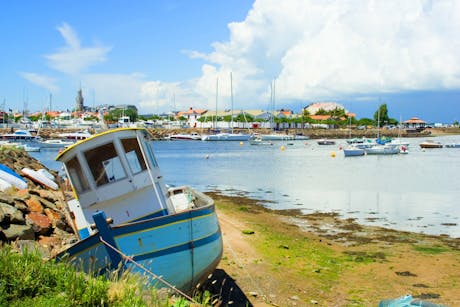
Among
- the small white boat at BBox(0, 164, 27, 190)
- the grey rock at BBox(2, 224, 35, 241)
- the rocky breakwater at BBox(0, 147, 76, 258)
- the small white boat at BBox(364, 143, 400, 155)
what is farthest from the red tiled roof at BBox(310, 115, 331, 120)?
the grey rock at BBox(2, 224, 35, 241)

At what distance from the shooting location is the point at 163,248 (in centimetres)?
979

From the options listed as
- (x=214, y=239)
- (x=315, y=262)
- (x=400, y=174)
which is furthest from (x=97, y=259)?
(x=400, y=174)

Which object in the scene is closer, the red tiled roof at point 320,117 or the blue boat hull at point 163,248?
the blue boat hull at point 163,248

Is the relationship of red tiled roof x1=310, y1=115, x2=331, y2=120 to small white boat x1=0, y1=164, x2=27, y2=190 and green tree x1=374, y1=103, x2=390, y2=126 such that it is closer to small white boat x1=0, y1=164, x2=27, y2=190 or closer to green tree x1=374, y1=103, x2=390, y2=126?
green tree x1=374, y1=103, x2=390, y2=126

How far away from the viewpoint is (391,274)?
49.7ft

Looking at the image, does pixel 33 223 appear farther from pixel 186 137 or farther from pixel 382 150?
pixel 186 137

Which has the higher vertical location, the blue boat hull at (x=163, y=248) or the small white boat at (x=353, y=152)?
the blue boat hull at (x=163, y=248)

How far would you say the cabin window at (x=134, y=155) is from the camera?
1076 centimetres

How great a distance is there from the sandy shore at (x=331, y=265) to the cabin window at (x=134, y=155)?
3.63 meters

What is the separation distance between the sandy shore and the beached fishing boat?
5.61ft

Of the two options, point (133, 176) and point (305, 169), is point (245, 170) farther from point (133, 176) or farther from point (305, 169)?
point (133, 176)

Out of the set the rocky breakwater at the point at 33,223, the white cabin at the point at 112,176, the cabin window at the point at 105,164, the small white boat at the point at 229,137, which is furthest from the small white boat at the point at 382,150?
the cabin window at the point at 105,164

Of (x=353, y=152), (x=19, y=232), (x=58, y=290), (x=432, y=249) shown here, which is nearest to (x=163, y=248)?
(x=19, y=232)

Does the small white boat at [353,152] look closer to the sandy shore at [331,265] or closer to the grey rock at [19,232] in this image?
the sandy shore at [331,265]
